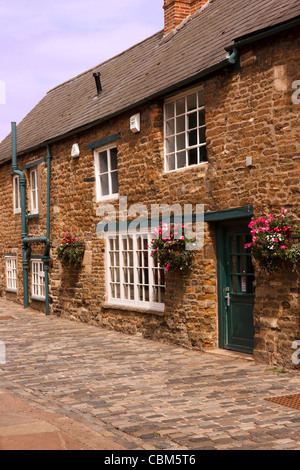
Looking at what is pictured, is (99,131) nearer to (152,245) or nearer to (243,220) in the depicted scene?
(152,245)

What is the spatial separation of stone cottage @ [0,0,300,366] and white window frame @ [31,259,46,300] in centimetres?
9

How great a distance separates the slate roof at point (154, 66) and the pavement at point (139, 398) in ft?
15.5

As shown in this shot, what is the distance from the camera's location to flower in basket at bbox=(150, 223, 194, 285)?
32.5ft

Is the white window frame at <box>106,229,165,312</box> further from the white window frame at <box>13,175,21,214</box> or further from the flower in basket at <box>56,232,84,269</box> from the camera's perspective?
the white window frame at <box>13,175,21,214</box>

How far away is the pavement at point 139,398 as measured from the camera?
5.24 metres

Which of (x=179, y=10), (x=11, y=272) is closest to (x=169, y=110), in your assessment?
(x=179, y=10)

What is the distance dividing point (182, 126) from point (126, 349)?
4.18 m

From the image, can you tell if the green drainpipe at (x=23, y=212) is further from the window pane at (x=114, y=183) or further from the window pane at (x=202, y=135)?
the window pane at (x=202, y=135)

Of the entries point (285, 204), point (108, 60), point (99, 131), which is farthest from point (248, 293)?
point (108, 60)

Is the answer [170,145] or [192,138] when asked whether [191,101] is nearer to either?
[192,138]

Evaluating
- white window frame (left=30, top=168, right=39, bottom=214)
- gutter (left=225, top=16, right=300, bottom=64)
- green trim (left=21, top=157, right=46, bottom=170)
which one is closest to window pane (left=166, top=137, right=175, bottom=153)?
gutter (left=225, top=16, right=300, bottom=64)

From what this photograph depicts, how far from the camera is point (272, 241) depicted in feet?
26.0

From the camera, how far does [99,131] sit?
13078 millimetres

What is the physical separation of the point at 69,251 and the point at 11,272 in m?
5.99
